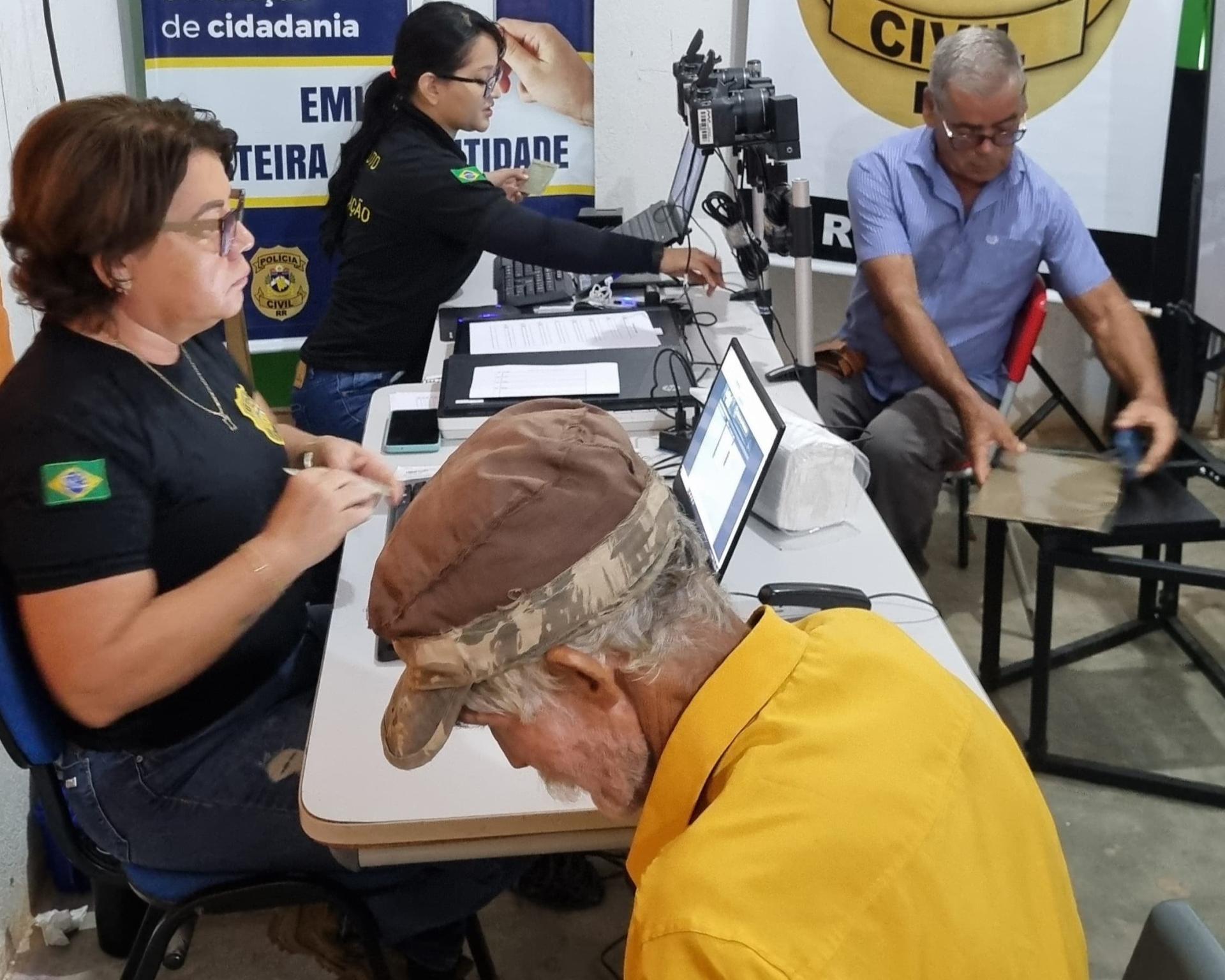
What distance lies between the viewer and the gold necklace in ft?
4.51

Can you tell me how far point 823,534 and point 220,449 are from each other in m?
0.81

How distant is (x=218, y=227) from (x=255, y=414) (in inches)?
12.1

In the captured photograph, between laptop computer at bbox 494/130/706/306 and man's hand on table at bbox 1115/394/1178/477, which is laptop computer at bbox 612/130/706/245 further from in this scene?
man's hand on table at bbox 1115/394/1178/477

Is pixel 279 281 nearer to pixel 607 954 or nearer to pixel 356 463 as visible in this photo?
pixel 356 463

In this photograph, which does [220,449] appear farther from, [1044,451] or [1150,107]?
[1150,107]

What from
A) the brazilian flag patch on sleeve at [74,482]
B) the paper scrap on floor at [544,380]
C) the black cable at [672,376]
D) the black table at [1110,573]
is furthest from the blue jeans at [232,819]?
the black table at [1110,573]

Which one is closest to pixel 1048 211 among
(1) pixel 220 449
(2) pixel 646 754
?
(1) pixel 220 449

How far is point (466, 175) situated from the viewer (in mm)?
2410

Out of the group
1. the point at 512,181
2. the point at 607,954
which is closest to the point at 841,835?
the point at 607,954

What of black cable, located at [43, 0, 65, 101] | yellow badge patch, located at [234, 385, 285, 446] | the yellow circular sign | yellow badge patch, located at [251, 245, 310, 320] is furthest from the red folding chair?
black cable, located at [43, 0, 65, 101]

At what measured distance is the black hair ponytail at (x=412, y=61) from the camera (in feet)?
7.88

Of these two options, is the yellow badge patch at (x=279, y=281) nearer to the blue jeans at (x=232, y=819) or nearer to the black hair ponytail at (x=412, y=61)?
the black hair ponytail at (x=412, y=61)

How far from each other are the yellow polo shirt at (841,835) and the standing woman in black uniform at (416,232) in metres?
1.62

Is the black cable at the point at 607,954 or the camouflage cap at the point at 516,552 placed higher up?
the camouflage cap at the point at 516,552
